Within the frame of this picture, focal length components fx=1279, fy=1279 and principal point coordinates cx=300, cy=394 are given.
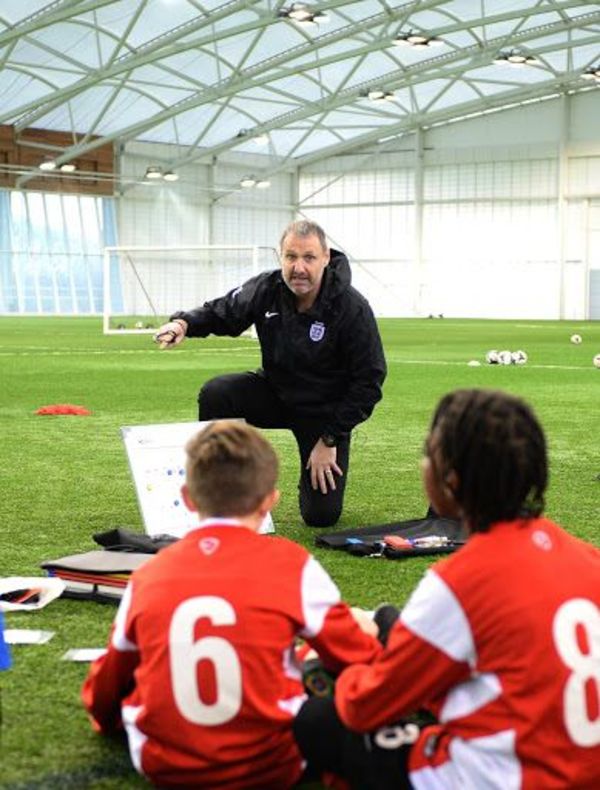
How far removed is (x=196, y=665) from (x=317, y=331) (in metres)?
3.70

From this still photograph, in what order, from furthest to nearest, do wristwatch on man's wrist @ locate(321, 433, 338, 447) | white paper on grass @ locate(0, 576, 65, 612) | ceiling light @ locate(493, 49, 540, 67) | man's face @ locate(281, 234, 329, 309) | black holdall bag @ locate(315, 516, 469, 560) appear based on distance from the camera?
ceiling light @ locate(493, 49, 540, 67), wristwatch on man's wrist @ locate(321, 433, 338, 447), man's face @ locate(281, 234, 329, 309), black holdall bag @ locate(315, 516, 469, 560), white paper on grass @ locate(0, 576, 65, 612)

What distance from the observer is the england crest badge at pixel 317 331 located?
6359 mm

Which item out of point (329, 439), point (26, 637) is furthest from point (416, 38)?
point (26, 637)

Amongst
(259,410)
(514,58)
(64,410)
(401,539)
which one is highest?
(514,58)

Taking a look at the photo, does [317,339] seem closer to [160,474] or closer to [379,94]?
[160,474]

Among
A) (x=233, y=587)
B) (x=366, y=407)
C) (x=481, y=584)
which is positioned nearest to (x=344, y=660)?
(x=233, y=587)

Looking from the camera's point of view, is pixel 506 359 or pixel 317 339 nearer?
pixel 317 339

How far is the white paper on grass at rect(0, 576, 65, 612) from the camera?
454 centimetres

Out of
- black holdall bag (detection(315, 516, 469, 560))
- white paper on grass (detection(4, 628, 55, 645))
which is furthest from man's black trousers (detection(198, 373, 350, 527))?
white paper on grass (detection(4, 628, 55, 645))

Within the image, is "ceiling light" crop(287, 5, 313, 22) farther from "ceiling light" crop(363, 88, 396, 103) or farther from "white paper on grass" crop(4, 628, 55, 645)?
"white paper on grass" crop(4, 628, 55, 645)

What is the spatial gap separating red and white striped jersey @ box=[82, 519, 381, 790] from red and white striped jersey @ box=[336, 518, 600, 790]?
0.29 metres

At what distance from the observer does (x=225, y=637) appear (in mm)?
2836

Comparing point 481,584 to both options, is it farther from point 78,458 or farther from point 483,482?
point 78,458

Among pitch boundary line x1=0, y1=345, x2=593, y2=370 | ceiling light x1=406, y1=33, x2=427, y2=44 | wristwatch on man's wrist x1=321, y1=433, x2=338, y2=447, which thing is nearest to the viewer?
wristwatch on man's wrist x1=321, y1=433, x2=338, y2=447
